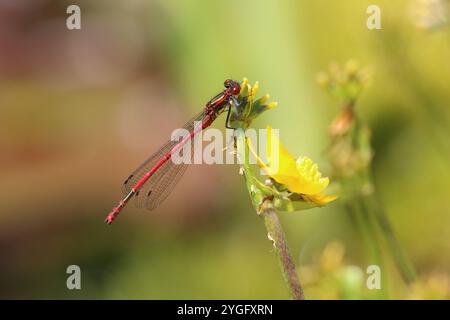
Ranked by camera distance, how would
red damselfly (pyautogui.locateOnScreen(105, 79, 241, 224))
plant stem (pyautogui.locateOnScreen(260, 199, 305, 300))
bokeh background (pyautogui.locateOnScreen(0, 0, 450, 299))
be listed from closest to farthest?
plant stem (pyautogui.locateOnScreen(260, 199, 305, 300)), red damselfly (pyautogui.locateOnScreen(105, 79, 241, 224)), bokeh background (pyautogui.locateOnScreen(0, 0, 450, 299))

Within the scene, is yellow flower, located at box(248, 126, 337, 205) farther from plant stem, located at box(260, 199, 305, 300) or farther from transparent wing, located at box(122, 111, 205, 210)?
transparent wing, located at box(122, 111, 205, 210)

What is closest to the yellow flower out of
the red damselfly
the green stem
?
the green stem

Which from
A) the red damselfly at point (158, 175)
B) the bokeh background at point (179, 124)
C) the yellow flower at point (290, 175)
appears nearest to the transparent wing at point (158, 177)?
the red damselfly at point (158, 175)

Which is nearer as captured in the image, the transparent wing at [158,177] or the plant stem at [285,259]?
the plant stem at [285,259]

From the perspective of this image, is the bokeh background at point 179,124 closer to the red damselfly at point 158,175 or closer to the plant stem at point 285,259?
the red damselfly at point 158,175

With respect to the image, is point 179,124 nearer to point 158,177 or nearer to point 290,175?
point 158,177
